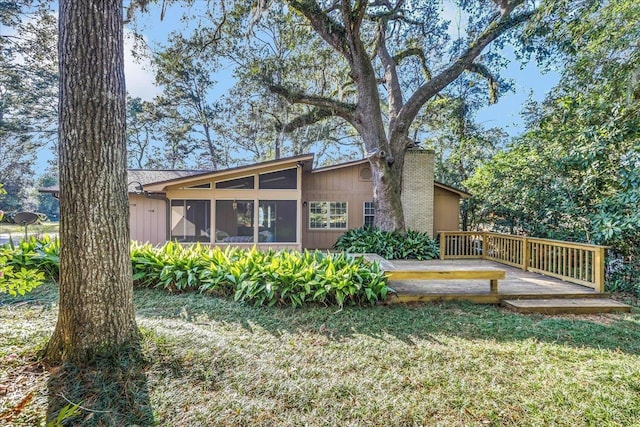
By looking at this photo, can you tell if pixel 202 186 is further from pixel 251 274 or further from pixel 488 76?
pixel 488 76

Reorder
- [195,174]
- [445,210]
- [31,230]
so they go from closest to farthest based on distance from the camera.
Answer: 1. [195,174]
2. [445,210]
3. [31,230]

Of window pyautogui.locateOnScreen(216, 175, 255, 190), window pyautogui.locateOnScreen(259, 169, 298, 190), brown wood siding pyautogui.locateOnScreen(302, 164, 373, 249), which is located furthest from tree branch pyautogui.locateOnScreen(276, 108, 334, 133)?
window pyautogui.locateOnScreen(216, 175, 255, 190)

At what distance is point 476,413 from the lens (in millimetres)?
2314

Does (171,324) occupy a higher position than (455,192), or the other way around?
(455,192)

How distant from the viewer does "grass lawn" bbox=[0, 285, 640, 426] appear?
2252 millimetres

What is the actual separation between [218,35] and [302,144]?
9977 millimetres

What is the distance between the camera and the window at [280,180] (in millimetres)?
9688

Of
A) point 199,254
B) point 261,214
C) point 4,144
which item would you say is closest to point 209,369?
point 199,254

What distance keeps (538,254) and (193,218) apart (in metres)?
9.36

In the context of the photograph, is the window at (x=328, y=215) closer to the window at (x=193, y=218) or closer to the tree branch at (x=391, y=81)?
the tree branch at (x=391, y=81)

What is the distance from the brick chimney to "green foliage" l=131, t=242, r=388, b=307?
7198mm

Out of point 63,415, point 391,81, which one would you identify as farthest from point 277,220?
point 63,415

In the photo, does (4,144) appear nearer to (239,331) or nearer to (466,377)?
(239,331)

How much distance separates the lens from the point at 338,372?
9.35 feet
